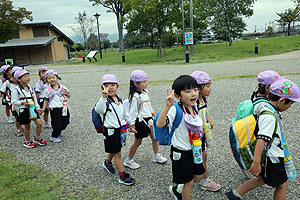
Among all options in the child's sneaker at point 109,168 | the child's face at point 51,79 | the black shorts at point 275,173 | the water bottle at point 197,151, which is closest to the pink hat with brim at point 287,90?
the black shorts at point 275,173

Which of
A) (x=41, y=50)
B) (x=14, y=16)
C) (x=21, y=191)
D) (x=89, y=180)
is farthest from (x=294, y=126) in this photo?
(x=41, y=50)

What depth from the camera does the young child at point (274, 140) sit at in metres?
2.06

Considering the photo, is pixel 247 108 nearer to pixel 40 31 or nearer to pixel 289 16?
pixel 40 31

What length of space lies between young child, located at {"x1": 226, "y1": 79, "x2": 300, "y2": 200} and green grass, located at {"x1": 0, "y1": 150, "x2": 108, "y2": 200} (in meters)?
1.84

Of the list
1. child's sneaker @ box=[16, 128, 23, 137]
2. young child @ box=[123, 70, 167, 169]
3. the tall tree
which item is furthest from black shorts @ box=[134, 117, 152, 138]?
the tall tree

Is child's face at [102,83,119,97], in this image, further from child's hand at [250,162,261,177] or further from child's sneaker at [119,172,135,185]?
child's hand at [250,162,261,177]

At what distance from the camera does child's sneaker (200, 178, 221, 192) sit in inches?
109

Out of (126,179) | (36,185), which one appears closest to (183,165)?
(126,179)

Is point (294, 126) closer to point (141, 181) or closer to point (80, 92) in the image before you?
point (141, 181)

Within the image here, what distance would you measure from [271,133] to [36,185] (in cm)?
298

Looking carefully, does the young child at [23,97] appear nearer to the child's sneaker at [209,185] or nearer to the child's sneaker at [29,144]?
the child's sneaker at [29,144]

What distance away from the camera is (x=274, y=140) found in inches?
84.7

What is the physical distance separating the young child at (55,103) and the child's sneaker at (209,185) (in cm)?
314

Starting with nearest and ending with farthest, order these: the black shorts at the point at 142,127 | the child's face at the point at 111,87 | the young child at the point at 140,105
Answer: the child's face at the point at 111,87
the young child at the point at 140,105
the black shorts at the point at 142,127
